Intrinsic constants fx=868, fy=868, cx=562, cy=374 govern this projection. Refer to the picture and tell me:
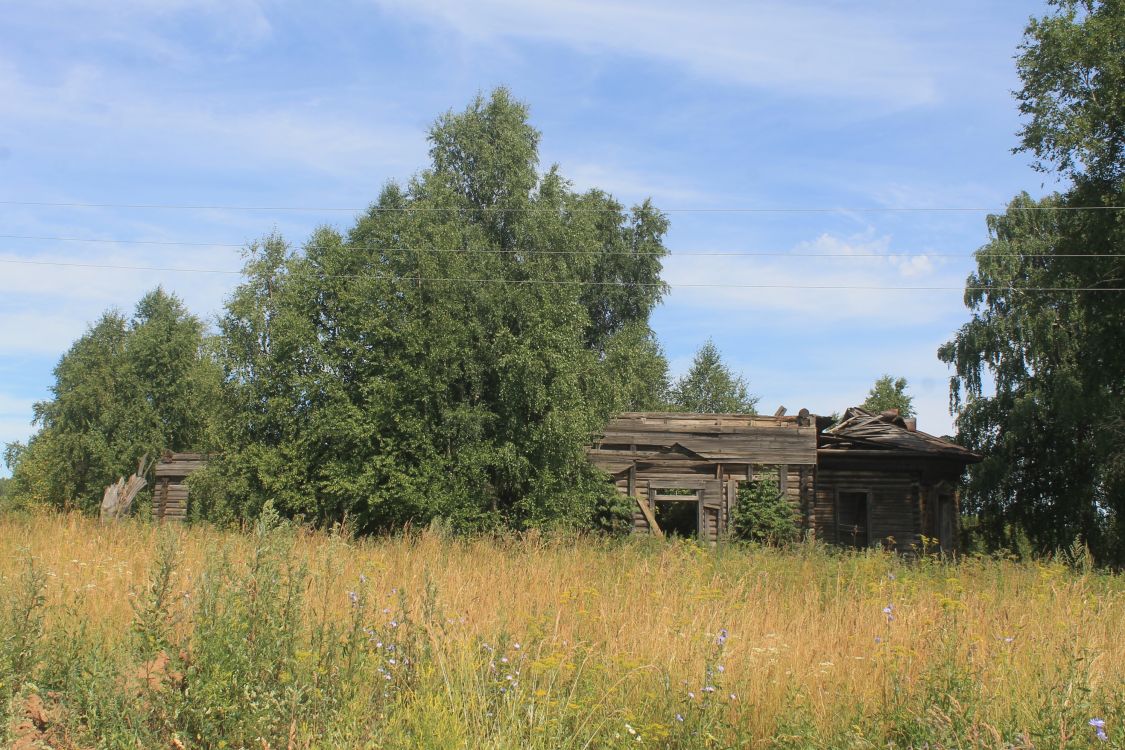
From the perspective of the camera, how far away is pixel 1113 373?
20.0 m

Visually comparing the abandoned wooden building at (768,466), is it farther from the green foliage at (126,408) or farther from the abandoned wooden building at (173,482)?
the green foliage at (126,408)

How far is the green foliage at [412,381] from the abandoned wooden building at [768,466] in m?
2.19

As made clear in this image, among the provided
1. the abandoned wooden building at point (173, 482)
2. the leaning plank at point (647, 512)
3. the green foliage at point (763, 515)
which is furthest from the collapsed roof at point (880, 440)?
the abandoned wooden building at point (173, 482)

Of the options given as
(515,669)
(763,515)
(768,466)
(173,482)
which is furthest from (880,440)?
(173,482)

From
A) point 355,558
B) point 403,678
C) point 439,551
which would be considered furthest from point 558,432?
point 403,678

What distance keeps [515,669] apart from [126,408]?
39569 mm

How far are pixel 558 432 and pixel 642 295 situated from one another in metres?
17.7

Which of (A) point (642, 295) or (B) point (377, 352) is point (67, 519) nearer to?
Result: (B) point (377, 352)

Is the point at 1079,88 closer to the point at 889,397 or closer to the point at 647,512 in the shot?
the point at 647,512

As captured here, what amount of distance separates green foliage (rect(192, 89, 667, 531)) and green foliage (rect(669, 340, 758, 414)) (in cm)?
3012

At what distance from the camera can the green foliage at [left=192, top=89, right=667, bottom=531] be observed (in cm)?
1848

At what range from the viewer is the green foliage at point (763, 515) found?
22.6 metres

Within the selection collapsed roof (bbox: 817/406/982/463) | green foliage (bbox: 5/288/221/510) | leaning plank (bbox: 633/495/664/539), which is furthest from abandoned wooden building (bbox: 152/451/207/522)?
collapsed roof (bbox: 817/406/982/463)

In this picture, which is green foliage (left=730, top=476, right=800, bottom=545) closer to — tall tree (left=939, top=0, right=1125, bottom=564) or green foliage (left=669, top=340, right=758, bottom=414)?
tall tree (left=939, top=0, right=1125, bottom=564)
